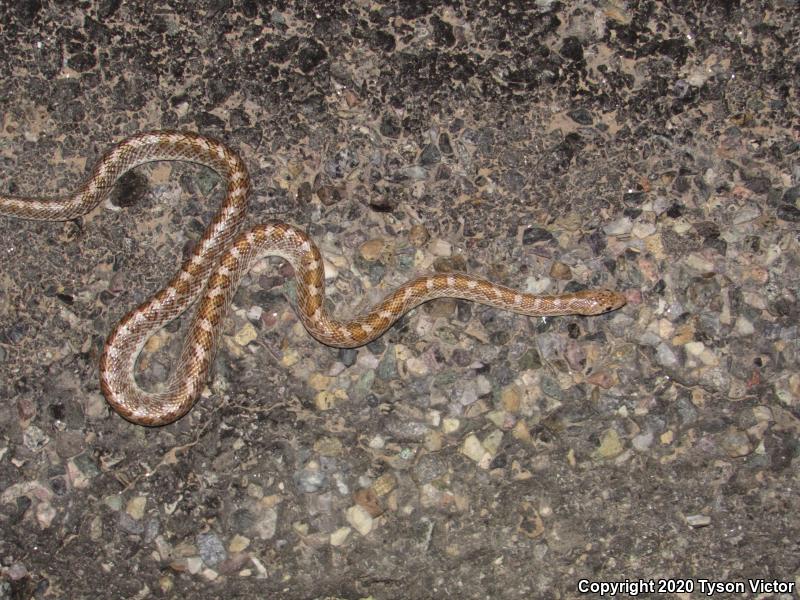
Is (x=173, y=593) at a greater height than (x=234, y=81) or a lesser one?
lesser

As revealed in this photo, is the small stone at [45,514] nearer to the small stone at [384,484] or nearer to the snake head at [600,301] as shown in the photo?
the small stone at [384,484]

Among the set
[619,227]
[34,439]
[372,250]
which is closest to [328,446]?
[372,250]

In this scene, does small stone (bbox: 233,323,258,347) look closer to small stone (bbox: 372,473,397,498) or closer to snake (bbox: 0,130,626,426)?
snake (bbox: 0,130,626,426)

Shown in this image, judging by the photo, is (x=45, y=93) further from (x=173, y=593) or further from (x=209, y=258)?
(x=173, y=593)

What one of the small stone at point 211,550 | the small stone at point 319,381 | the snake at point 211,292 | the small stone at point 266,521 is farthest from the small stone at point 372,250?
the small stone at point 211,550

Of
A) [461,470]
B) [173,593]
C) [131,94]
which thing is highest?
[131,94]

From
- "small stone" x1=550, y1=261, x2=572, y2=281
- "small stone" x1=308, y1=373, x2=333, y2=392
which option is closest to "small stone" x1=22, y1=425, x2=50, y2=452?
"small stone" x1=308, y1=373, x2=333, y2=392

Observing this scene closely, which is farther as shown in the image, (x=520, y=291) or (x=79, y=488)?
(x=520, y=291)

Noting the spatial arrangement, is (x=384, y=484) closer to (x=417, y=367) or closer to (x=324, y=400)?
(x=324, y=400)

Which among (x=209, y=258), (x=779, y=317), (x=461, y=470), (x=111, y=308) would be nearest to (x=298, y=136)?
(x=209, y=258)
